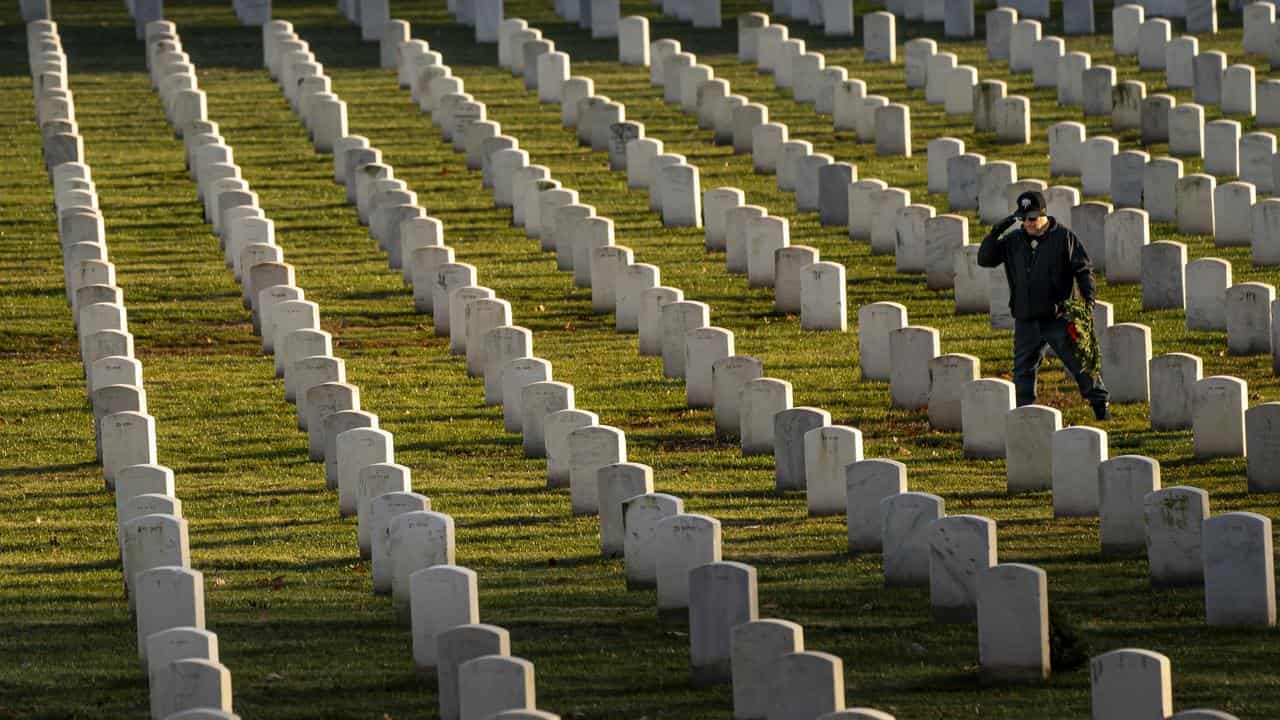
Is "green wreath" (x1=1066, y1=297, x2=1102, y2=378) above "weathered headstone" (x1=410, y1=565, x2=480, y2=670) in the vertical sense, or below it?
above

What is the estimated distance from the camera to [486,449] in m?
17.0

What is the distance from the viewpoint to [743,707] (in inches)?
420

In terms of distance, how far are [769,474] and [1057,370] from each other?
3.34m

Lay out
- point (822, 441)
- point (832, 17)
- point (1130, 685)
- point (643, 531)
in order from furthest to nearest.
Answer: point (832, 17) → point (822, 441) → point (643, 531) → point (1130, 685)

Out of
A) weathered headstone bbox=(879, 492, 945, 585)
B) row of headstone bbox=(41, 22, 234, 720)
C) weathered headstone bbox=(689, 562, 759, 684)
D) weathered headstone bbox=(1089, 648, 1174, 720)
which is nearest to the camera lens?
weathered headstone bbox=(1089, 648, 1174, 720)

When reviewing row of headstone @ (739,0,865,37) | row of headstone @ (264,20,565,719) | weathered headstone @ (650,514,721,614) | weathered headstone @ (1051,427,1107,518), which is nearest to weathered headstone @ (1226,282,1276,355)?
weathered headstone @ (1051,427,1107,518)

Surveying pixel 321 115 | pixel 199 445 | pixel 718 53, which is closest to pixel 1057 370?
pixel 199 445

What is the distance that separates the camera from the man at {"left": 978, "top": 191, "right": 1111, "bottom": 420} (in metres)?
16.6

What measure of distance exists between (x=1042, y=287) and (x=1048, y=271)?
11 centimetres

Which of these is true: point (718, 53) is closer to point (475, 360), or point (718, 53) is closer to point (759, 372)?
point (475, 360)

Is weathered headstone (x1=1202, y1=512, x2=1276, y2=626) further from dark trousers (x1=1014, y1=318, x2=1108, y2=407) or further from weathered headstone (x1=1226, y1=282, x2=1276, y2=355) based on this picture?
weathered headstone (x1=1226, y1=282, x2=1276, y2=355)

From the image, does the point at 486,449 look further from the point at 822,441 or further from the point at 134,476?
the point at 134,476

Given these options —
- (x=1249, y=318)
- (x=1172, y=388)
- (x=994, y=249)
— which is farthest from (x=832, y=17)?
(x=1172, y=388)

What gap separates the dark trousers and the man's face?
24.0 inches
